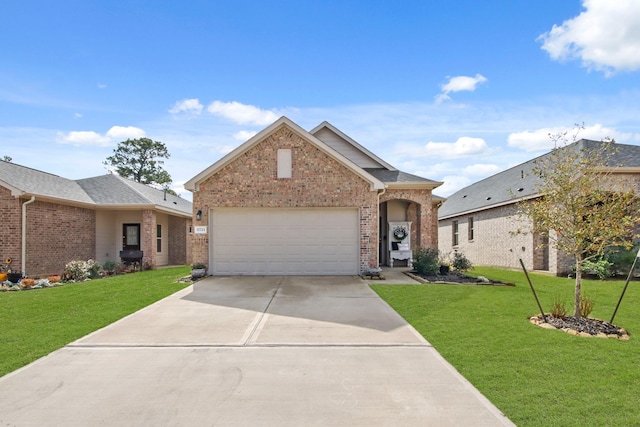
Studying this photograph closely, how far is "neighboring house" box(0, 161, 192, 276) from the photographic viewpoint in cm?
1309

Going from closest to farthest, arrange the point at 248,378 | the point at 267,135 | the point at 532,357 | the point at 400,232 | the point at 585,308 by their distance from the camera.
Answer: the point at 248,378, the point at 532,357, the point at 585,308, the point at 267,135, the point at 400,232

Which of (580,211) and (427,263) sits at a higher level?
(580,211)

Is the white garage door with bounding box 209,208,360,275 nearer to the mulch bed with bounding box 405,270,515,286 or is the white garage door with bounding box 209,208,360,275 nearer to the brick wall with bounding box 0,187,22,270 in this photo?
the mulch bed with bounding box 405,270,515,286

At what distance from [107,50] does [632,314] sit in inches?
660

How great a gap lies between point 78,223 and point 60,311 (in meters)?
9.61

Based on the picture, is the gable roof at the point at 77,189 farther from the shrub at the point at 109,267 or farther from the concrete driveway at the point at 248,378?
the concrete driveway at the point at 248,378

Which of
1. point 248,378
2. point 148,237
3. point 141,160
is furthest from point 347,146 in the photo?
point 141,160

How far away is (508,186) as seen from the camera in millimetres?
18891

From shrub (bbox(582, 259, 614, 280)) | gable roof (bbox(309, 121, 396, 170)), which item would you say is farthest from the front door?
shrub (bbox(582, 259, 614, 280))

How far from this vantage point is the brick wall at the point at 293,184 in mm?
13000

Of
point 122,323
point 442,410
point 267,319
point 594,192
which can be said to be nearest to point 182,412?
point 442,410

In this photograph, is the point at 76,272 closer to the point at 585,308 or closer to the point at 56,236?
the point at 56,236

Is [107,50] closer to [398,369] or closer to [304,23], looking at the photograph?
[304,23]

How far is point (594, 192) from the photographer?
6.66 metres
